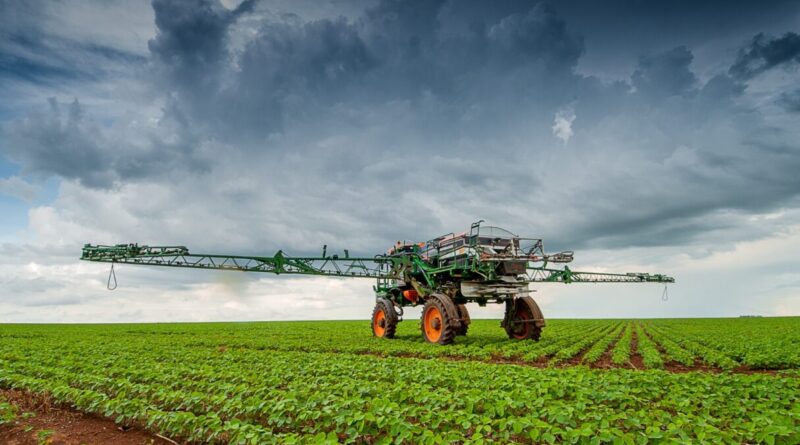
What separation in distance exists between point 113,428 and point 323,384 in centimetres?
389

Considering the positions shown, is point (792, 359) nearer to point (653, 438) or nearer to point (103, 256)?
point (653, 438)

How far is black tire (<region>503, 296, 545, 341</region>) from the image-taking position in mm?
19500

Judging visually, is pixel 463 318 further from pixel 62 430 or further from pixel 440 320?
pixel 62 430

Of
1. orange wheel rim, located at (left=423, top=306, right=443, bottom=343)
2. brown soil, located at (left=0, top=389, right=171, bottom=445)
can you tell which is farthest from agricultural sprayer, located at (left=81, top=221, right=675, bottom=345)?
brown soil, located at (left=0, top=389, right=171, bottom=445)

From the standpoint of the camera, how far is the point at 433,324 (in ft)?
63.0

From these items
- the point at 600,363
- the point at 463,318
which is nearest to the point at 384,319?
the point at 463,318

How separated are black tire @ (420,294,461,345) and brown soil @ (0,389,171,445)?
11575 millimetres

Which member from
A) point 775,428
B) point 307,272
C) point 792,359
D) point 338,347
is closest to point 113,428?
point 775,428

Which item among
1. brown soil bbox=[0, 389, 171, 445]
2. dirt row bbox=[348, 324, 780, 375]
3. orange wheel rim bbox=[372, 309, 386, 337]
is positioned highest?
orange wheel rim bbox=[372, 309, 386, 337]

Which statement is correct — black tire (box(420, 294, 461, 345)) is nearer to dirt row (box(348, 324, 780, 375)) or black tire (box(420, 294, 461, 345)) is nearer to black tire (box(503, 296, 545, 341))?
dirt row (box(348, 324, 780, 375))

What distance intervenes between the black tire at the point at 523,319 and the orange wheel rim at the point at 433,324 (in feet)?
11.2

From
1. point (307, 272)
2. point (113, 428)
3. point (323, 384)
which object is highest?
point (307, 272)

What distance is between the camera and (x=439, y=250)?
68.6ft

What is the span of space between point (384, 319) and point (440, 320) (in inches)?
205
